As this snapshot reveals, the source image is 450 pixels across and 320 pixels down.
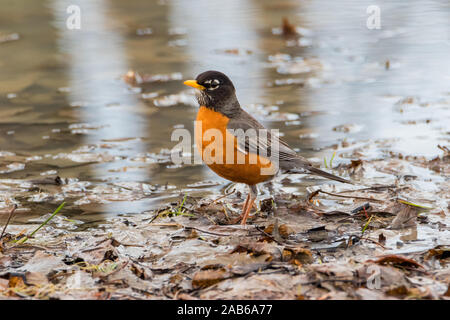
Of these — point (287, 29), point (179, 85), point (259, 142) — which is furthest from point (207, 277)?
point (287, 29)

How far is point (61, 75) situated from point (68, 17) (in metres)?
3.93

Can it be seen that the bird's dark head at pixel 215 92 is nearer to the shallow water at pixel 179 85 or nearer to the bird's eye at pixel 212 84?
the bird's eye at pixel 212 84

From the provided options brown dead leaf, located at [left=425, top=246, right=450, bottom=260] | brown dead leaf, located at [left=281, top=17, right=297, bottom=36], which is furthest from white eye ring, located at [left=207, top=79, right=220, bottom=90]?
brown dead leaf, located at [left=281, top=17, right=297, bottom=36]

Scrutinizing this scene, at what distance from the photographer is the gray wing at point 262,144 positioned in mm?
4309

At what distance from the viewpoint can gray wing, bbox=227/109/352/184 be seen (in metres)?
4.31

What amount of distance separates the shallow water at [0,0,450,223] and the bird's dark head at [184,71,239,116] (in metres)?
0.98

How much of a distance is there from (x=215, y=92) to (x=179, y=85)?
A: 3.97 meters

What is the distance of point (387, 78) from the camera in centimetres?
852

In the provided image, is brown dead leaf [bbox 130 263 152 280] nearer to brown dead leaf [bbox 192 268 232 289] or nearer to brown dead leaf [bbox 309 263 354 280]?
brown dead leaf [bbox 192 268 232 289]

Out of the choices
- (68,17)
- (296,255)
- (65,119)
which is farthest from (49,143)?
(68,17)

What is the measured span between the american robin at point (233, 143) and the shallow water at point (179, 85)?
2.45ft

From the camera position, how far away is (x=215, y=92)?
4.44 metres

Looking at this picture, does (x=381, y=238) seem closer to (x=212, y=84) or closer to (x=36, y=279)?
(x=212, y=84)
